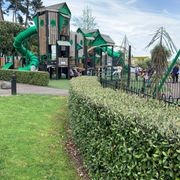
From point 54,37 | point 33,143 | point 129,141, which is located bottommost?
point 33,143

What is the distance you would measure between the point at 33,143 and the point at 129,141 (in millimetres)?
3741

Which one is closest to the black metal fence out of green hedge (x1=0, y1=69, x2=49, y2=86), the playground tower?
green hedge (x1=0, y1=69, x2=49, y2=86)

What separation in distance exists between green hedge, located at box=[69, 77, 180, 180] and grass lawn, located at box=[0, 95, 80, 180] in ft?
2.09

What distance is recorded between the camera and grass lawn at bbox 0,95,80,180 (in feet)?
16.4

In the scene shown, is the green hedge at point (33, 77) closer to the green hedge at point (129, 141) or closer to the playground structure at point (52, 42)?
the playground structure at point (52, 42)

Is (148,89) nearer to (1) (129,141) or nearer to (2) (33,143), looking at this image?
(2) (33,143)

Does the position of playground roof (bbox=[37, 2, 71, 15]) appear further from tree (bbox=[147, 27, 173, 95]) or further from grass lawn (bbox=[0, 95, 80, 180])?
tree (bbox=[147, 27, 173, 95])

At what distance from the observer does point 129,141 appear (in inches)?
123

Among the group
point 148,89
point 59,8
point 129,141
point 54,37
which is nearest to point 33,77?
point 54,37

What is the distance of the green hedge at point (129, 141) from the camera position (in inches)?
96.0

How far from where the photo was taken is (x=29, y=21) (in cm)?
6253

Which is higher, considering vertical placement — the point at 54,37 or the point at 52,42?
the point at 54,37

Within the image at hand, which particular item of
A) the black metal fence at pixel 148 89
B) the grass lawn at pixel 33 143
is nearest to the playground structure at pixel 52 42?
the black metal fence at pixel 148 89

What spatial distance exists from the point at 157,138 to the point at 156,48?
4.54 metres
